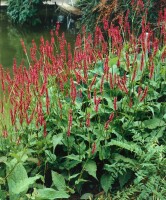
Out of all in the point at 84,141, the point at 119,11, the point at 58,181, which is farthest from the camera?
the point at 119,11

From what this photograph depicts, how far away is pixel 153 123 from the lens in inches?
132

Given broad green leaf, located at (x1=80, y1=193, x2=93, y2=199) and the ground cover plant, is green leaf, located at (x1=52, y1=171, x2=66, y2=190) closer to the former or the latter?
the ground cover plant

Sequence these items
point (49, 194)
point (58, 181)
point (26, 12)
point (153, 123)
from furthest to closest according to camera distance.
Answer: point (26, 12)
point (153, 123)
point (58, 181)
point (49, 194)

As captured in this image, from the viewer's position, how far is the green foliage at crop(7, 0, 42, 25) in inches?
474

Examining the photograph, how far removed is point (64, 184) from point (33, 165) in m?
0.36

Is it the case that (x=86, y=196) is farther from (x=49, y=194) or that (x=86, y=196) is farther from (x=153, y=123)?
(x=153, y=123)

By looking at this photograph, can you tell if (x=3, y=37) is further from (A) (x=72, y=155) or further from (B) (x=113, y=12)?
(A) (x=72, y=155)

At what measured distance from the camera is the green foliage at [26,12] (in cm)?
1203

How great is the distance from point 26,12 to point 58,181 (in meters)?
9.57

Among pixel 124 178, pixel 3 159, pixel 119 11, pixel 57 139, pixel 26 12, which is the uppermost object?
pixel 119 11

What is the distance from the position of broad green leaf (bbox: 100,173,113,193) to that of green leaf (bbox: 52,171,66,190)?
0.29 m

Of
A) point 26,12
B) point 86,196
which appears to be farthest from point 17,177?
point 26,12

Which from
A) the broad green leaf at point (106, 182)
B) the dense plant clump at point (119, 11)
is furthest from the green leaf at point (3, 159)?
the dense plant clump at point (119, 11)

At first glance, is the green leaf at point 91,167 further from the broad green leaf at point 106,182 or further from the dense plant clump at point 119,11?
the dense plant clump at point 119,11
